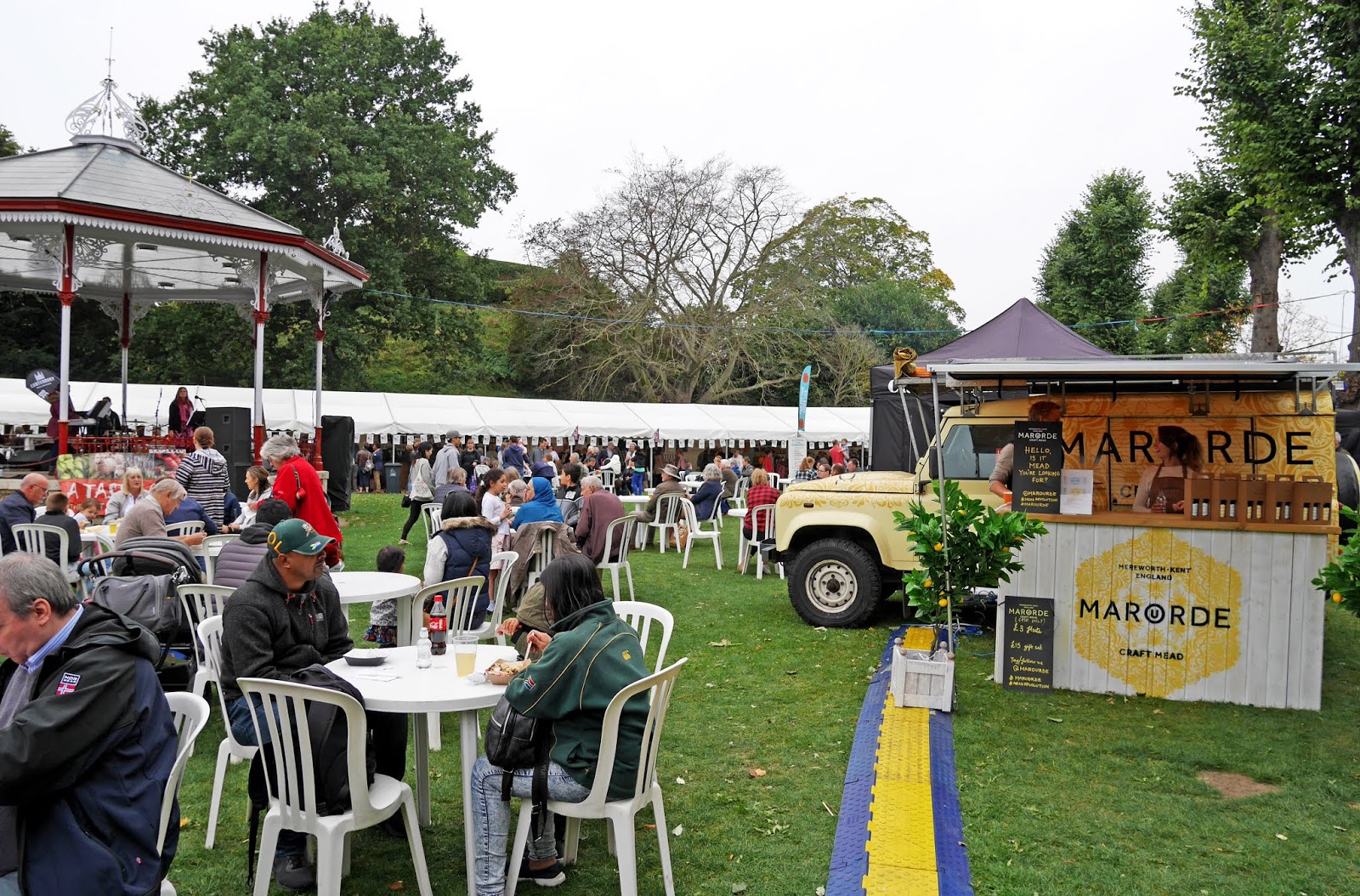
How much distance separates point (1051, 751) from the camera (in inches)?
213

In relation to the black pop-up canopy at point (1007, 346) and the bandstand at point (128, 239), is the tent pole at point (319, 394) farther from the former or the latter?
the black pop-up canopy at point (1007, 346)

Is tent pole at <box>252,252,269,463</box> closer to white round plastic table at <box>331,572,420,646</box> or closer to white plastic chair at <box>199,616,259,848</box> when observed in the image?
white round plastic table at <box>331,572,420,646</box>

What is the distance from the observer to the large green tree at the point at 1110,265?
28.6 m

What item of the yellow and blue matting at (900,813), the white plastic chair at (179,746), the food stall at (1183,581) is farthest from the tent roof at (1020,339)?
the white plastic chair at (179,746)

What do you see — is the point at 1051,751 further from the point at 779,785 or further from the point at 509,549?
the point at 509,549

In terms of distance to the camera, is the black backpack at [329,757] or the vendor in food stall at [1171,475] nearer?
the black backpack at [329,757]

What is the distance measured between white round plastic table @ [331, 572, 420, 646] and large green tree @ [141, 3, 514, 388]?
23.1m

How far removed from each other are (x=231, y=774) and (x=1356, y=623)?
1071cm

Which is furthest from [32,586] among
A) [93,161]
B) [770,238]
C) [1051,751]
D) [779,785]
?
[770,238]

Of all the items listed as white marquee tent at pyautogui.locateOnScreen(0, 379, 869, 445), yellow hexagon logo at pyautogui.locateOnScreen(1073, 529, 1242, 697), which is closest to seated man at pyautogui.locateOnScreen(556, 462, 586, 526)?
yellow hexagon logo at pyautogui.locateOnScreen(1073, 529, 1242, 697)

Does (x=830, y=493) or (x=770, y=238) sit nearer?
(x=830, y=493)

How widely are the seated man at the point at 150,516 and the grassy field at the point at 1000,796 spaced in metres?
1.71

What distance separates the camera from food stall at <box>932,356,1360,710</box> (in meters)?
6.27

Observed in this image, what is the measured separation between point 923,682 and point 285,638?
3957mm
